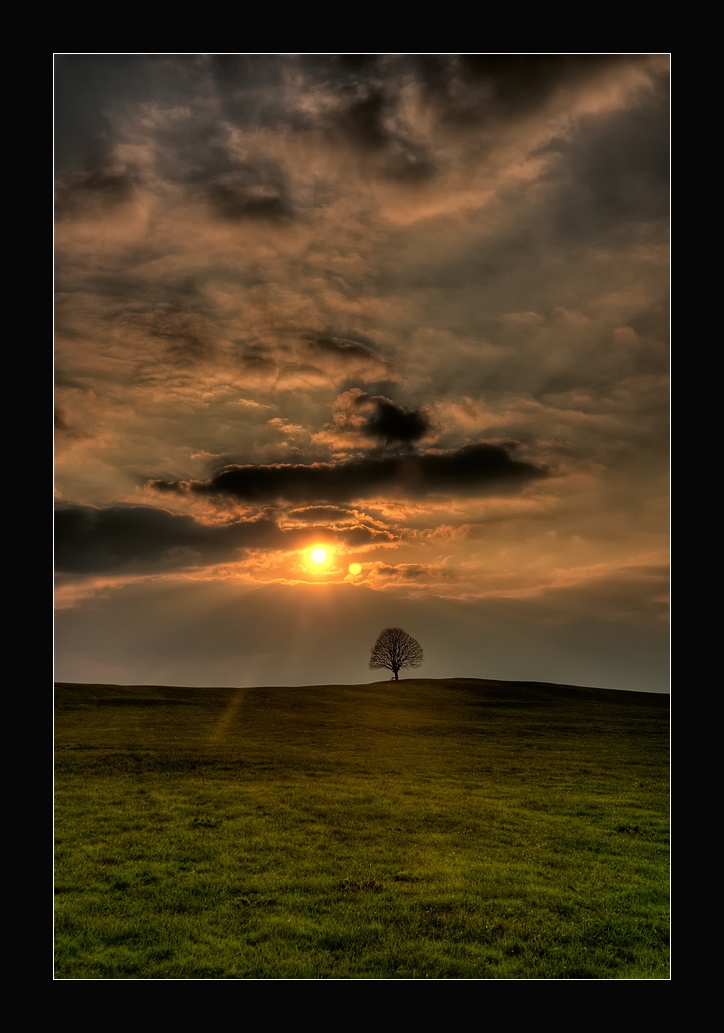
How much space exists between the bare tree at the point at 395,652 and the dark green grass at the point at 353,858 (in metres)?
47.1

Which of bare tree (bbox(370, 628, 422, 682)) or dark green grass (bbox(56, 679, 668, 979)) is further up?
dark green grass (bbox(56, 679, 668, 979))

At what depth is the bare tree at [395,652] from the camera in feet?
278

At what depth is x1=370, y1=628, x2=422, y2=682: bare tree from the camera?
84.9m

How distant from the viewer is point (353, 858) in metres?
16.6

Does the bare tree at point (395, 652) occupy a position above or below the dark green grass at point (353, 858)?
below

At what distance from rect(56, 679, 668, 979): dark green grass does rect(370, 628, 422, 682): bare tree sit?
4710 centimetres

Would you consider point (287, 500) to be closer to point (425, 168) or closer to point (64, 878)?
point (425, 168)

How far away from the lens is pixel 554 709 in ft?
189

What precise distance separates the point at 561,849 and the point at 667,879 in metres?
2.75

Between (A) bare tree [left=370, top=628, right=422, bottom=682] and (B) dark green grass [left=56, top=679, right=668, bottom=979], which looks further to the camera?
(A) bare tree [left=370, top=628, right=422, bottom=682]

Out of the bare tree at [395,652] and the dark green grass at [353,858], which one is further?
the bare tree at [395,652]

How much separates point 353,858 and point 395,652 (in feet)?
227

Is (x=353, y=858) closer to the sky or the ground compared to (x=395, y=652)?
closer to the sky

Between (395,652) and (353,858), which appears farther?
(395,652)
